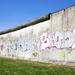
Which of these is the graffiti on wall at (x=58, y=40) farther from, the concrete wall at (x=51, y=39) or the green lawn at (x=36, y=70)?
the green lawn at (x=36, y=70)

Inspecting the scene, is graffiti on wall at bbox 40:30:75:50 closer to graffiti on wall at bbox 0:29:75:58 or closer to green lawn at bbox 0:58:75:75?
graffiti on wall at bbox 0:29:75:58

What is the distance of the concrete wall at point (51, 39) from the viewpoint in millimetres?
8258

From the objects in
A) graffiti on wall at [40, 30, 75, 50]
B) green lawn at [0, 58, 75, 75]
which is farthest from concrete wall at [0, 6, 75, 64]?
green lawn at [0, 58, 75, 75]

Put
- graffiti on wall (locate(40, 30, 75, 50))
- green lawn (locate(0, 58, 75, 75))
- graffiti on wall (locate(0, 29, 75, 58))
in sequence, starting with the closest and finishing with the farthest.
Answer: green lawn (locate(0, 58, 75, 75))
graffiti on wall (locate(40, 30, 75, 50))
graffiti on wall (locate(0, 29, 75, 58))

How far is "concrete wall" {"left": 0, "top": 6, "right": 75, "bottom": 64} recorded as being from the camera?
8.26m

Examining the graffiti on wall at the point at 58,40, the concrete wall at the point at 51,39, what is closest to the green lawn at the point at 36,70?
the concrete wall at the point at 51,39

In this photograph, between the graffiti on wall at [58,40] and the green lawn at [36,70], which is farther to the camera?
the graffiti on wall at [58,40]

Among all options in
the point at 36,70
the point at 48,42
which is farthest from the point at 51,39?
the point at 36,70

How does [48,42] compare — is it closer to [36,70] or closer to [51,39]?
[51,39]

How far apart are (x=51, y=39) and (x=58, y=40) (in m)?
0.72

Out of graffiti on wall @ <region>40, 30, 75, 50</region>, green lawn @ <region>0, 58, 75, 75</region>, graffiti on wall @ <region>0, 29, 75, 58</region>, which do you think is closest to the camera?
green lawn @ <region>0, 58, 75, 75</region>

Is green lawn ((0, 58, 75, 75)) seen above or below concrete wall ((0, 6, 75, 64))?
below

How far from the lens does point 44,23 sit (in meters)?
10.6

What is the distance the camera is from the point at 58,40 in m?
9.11
